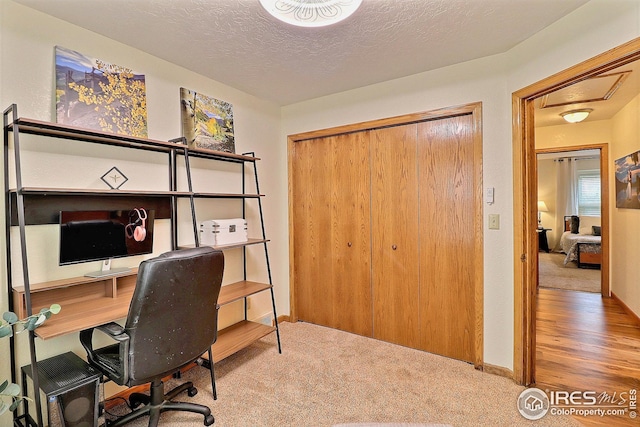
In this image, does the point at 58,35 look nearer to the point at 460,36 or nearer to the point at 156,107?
the point at 156,107

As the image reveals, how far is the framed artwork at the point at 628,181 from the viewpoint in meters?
3.20

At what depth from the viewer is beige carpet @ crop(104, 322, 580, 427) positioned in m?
1.86

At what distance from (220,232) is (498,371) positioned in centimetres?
241

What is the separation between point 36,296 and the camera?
5.58 ft

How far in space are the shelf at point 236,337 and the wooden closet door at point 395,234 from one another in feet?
3.68

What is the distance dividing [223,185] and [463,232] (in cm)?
213

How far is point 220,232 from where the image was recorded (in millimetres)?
2426

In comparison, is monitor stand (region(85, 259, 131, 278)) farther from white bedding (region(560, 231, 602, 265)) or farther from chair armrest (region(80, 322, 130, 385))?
white bedding (region(560, 231, 602, 265))

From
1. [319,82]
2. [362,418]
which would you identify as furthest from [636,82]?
[362,418]

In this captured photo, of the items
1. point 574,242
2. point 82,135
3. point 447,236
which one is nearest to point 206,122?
point 82,135

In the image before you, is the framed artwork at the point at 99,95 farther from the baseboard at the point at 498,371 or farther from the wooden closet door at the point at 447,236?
the baseboard at the point at 498,371

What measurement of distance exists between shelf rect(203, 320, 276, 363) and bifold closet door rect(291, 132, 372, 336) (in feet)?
2.55

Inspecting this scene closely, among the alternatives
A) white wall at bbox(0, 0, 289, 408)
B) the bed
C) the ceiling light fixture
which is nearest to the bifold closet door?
white wall at bbox(0, 0, 289, 408)

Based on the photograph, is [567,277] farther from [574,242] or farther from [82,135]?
[82,135]
